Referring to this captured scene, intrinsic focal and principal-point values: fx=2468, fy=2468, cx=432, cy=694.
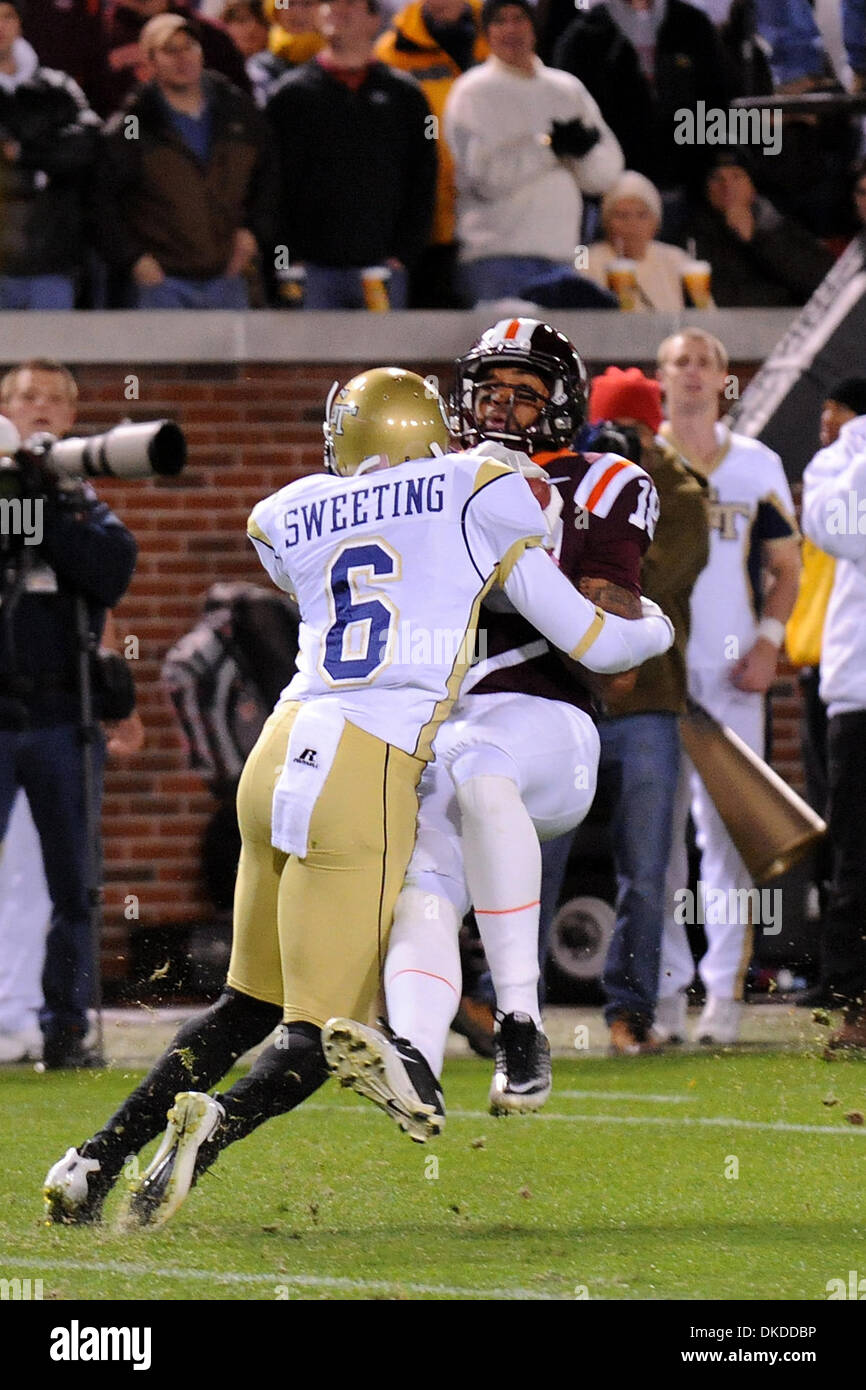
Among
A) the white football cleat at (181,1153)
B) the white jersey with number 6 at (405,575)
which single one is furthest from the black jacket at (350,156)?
the white football cleat at (181,1153)

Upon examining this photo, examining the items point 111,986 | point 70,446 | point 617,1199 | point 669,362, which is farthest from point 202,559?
point 617,1199

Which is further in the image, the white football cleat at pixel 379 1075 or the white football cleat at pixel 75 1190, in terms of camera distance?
the white football cleat at pixel 75 1190

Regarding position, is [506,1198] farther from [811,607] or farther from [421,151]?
[421,151]

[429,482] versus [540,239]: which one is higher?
[540,239]

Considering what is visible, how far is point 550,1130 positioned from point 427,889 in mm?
1676

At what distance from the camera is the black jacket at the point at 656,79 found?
386 inches

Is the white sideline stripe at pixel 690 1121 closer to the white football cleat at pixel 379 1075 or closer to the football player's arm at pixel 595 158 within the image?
the white football cleat at pixel 379 1075

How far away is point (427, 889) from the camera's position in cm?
474

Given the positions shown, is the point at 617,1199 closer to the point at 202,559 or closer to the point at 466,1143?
the point at 466,1143

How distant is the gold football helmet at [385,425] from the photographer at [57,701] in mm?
2692

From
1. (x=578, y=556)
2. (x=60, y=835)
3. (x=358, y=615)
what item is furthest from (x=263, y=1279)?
(x=60, y=835)

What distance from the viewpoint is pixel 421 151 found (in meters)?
9.38

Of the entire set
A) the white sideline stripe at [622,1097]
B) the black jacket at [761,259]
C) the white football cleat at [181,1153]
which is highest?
the black jacket at [761,259]

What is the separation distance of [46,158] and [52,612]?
7.57 feet
